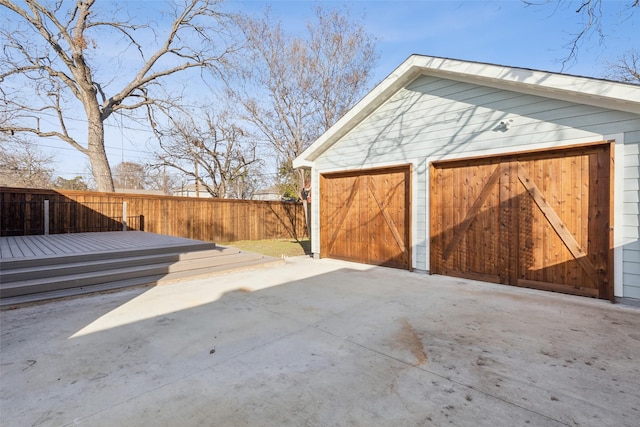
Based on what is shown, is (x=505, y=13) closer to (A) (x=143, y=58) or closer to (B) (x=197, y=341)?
(B) (x=197, y=341)

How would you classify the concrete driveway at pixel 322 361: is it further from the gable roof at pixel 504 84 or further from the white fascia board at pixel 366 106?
the white fascia board at pixel 366 106

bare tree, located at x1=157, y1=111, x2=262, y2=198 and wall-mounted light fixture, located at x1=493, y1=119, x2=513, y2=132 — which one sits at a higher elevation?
bare tree, located at x1=157, y1=111, x2=262, y2=198

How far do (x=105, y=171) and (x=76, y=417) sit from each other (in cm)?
1274

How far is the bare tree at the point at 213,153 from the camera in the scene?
53.9 ft

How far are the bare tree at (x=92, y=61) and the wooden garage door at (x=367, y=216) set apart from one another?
9.56 meters

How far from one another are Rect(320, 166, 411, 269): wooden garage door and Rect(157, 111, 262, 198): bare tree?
10.2 metres

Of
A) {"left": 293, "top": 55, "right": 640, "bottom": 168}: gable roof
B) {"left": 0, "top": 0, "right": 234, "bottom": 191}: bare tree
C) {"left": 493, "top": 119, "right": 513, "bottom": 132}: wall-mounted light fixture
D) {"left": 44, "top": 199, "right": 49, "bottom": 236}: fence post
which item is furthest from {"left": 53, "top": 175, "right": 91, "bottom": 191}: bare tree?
{"left": 493, "top": 119, "right": 513, "bottom": 132}: wall-mounted light fixture

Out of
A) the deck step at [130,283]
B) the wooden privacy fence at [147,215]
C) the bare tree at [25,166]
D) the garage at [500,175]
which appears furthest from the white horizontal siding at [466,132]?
the bare tree at [25,166]

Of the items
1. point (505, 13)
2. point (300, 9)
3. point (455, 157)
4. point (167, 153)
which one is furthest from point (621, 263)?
point (167, 153)

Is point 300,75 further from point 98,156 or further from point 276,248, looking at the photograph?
point 98,156

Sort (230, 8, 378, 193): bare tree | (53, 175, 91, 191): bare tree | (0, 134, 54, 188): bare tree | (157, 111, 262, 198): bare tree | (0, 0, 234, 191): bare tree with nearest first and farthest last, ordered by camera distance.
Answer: (0, 0, 234, 191): bare tree < (230, 8, 378, 193): bare tree < (0, 134, 54, 188): bare tree < (157, 111, 262, 198): bare tree < (53, 175, 91, 191): bare tree

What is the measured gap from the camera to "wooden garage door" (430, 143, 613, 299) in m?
4.13

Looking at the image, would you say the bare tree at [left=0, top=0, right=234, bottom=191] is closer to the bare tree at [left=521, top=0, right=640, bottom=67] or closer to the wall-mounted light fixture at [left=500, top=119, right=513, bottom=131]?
the wall-mounted light fixture at [left=500, top=119, right=513, bottom=131]

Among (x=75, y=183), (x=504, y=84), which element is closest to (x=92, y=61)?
(x=504, y=84)
